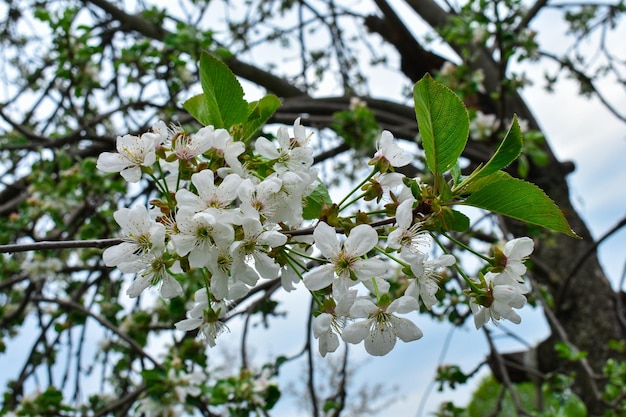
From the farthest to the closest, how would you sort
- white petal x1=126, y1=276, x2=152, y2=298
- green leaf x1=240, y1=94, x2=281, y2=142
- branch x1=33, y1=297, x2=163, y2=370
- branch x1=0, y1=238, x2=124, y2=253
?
branch x1=33, y1=297, x2=163, y2=370 < green leaf x1=240, y1=94, x2=281, y2=142 < white petal x1=126, y1=276, x2=152, y2=298 < branch x1=0, y1=238, x2=124, y2=253

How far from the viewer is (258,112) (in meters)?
0.73

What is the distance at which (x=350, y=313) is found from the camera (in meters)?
0.58

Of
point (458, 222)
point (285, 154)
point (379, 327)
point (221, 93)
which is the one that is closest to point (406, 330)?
point (379, 327)

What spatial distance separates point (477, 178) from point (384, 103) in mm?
2877

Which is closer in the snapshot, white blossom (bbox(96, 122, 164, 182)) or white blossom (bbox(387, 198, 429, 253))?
white blossom (bbox(387, 198, 429, 253))

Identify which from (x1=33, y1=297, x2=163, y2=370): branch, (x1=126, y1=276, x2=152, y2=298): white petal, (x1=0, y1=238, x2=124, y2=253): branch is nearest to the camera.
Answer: (x1=0, y1=238, x2=124, y2=253): branch

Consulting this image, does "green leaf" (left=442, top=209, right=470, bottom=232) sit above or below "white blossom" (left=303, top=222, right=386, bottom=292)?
above

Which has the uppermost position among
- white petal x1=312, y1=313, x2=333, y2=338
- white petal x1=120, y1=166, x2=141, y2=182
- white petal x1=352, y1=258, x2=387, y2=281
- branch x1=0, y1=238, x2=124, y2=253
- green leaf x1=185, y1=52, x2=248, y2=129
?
green leaf x1=185, y1=52, x2=248, y2=129

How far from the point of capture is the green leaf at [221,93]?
0.67 m

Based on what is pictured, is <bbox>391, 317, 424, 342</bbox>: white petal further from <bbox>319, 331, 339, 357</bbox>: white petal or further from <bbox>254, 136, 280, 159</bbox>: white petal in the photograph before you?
<bbox>254, 136, 280, 159</bbox>: white petal

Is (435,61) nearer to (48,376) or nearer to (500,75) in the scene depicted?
(500,75)

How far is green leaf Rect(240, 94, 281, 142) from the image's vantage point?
0.72 m

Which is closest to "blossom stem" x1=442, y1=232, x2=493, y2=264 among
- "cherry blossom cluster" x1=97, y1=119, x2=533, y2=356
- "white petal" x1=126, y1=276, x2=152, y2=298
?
"cherry blossom cluster" x1=97, y1=119, x2=533, y2=356

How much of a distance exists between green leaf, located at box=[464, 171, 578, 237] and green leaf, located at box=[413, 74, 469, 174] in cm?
5
